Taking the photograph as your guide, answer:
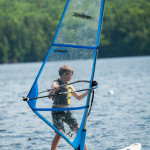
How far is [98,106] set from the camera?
54.3 ft

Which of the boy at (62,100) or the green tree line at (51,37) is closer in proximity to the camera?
the boy at (62,100)

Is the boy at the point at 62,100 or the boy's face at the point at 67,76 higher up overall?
the boy's face at the point at 67,76

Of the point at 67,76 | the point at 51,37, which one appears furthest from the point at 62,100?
the point at 51,37

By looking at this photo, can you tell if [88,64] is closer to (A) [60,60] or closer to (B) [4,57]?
(A) [60,60]

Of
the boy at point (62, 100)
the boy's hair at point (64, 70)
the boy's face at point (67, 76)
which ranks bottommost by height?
the boy at point (62, 100)

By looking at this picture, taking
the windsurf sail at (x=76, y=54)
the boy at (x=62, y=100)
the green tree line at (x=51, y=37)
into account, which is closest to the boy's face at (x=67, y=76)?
the boy at (x=62, y=100)

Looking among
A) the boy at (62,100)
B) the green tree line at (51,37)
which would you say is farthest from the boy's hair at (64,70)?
the green tree line at (51,37)

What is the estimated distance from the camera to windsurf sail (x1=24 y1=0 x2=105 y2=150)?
23.7ft

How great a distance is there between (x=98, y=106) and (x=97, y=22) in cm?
944

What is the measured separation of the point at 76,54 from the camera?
24.0 ft

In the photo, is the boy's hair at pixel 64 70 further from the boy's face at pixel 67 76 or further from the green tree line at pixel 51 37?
the green tree line at pixel 51 37

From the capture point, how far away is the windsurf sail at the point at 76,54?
23.7ft

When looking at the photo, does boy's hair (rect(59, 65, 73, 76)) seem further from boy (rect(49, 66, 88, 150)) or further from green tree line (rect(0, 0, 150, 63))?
green tree line (rect(0, 0, 150, 63))

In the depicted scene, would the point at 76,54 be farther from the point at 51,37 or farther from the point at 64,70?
the point at 51,37
